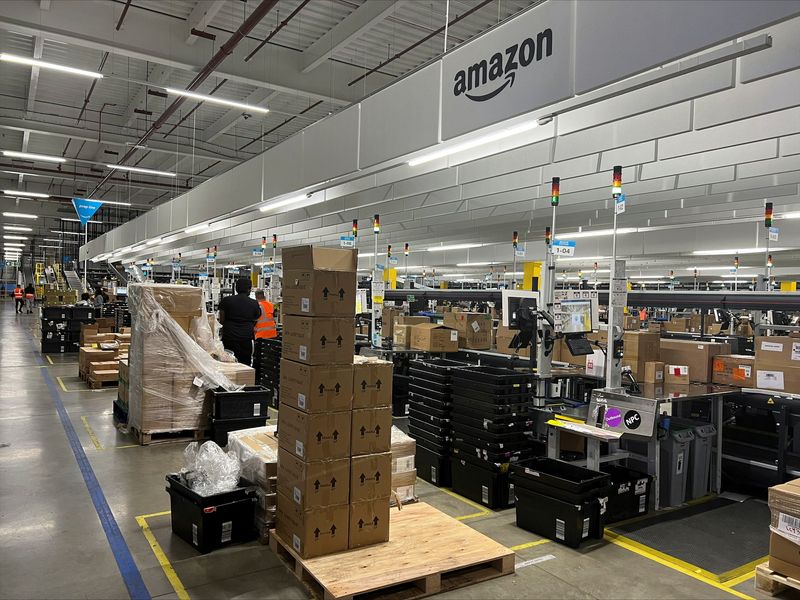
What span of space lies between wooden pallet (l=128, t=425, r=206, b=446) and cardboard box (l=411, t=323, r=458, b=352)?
3200 millimetres

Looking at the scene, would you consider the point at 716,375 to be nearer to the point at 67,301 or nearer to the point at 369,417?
the point at 369,417

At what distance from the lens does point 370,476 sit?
352 cm

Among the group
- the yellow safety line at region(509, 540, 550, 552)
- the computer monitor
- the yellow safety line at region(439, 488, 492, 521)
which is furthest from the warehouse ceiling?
the yellow safety line at region(439, 488, 492, 521)

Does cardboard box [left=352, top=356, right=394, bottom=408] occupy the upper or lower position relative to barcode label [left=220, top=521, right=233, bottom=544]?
upper

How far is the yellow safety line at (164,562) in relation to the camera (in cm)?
318

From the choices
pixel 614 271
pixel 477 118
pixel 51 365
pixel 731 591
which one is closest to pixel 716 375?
pixel 614 271

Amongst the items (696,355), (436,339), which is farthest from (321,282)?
(436,339)

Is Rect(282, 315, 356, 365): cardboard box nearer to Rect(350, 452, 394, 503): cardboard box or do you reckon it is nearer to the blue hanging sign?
Rect(350, 452, 394, 503): cardboard box

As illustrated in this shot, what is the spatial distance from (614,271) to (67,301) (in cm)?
1531

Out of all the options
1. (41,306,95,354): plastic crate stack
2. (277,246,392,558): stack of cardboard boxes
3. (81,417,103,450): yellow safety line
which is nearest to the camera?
(277,246,392,558): stack of cardboard boxes

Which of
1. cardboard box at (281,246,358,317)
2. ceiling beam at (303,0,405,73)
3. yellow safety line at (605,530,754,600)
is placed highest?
ceiling beam at (303,0,405,73)

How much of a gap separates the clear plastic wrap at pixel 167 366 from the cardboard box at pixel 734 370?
503 cm

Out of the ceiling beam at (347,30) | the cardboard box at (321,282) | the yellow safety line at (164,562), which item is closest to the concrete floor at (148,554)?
the yellow safety line at (164,562)

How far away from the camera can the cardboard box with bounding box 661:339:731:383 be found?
212 inches
